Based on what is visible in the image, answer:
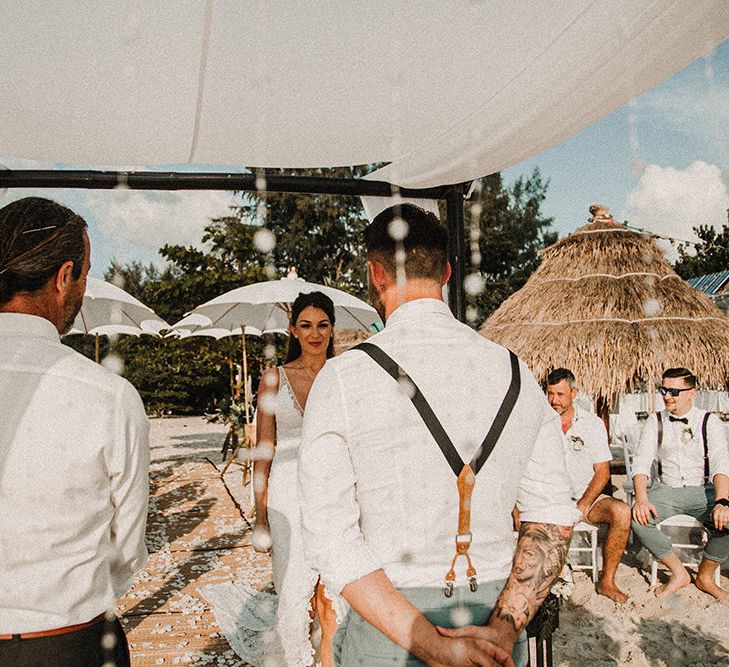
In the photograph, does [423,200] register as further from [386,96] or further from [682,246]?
[682,246]

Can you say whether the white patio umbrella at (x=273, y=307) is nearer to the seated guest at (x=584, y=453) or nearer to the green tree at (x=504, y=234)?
the seated guest at (x=584, y=453)

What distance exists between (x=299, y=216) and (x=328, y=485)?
31.1 metres

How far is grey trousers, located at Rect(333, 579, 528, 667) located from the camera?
5.08 feet

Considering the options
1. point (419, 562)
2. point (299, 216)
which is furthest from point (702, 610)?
point (299, 216)

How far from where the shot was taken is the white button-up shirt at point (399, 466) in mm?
1521

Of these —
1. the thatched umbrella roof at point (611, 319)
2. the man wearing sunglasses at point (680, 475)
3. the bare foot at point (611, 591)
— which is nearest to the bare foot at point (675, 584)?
the man wearing sunglasses at point (680, 475)

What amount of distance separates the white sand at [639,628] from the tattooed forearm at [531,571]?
318 centimetres

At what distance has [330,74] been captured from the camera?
2.46m

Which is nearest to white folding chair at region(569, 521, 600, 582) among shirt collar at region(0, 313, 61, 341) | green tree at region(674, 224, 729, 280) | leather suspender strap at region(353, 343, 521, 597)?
leather suspender strap at region(353, 343, 521, 597)

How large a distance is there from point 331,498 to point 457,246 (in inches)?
99.6

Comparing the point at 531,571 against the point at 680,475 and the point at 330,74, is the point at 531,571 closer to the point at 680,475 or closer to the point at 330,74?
the point at 330,74

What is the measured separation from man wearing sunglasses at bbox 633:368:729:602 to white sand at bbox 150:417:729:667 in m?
0.27

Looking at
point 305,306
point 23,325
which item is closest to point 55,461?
point 23,325

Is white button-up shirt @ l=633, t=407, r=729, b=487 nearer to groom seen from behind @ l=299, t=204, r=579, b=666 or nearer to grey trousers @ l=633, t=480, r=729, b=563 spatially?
grey trousers @ l=633, t=480, r=729, b=563
